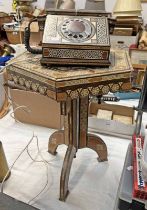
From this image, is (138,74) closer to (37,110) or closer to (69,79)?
(37,110)

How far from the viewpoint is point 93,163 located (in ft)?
4.00

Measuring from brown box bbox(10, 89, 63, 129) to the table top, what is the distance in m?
0.47

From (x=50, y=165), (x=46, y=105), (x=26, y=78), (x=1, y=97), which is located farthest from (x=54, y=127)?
(x=26, y=78)

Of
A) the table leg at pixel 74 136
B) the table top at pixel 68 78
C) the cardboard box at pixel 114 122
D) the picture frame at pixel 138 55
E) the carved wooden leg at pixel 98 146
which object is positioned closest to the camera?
the table top at pixel 68 78

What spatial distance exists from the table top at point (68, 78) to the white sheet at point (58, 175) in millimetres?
520

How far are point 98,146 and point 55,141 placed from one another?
230mm

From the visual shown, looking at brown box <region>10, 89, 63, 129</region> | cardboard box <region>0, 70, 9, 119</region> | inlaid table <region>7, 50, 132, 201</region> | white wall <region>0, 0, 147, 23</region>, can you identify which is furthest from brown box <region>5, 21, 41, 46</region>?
inlaid table <region>7, 50, 132, 201</region>

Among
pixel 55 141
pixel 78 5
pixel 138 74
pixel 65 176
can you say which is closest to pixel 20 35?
pixel 78 5

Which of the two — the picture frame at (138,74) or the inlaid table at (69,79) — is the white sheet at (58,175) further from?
the picture frame at (138,74)

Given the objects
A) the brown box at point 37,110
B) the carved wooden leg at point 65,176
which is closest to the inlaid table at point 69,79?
the carved wooden leg at point 65,176

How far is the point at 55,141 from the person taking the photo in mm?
1204

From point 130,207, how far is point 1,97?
3.46 ft

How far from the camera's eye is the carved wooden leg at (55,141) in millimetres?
1169

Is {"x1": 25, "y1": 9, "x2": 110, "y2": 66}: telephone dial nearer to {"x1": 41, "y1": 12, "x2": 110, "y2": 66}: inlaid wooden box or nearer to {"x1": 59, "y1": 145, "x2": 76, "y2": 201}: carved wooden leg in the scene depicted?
{"x1": 41, "y1": 12, "x2": 110, "y2": 66}: inlaid wooden box
